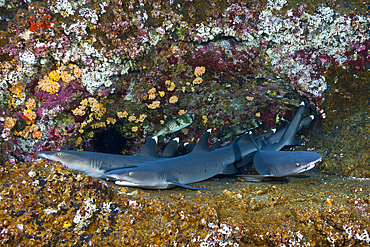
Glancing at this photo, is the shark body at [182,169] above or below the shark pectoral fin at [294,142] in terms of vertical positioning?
below

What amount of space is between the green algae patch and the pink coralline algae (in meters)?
1.35

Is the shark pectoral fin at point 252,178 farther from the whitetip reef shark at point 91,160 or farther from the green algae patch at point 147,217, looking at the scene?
the whitetip reef shark at point 91,160

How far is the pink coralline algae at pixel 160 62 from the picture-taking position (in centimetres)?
271

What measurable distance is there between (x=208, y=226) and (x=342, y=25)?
3.40 metres

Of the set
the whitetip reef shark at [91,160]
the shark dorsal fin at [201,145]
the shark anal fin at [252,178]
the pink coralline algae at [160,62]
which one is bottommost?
the shark anal fin at [252,178]

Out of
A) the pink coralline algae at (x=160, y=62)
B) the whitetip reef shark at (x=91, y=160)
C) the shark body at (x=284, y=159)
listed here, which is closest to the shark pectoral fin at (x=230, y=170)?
the shark body at (x=284, y=159)

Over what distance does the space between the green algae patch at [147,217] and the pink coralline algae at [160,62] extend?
4.42 ft

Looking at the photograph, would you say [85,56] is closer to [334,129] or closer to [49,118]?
[49,118]

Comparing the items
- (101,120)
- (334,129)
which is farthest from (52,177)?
(334,129)

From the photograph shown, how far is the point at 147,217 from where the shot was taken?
1614 millimetres

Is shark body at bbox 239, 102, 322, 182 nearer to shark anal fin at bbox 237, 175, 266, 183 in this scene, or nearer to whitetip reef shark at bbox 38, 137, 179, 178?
shark anal fin at bbox 237, 175, 266, 183

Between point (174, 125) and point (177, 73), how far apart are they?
2.72ft

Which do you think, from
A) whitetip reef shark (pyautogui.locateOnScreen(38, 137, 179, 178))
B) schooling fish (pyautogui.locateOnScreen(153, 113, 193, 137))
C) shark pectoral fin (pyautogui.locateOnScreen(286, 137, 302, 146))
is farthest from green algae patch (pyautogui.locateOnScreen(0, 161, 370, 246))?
schooling fish (pyautogui.locateOnScreen(153, 113, 193, 137))

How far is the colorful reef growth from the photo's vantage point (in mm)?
2660
